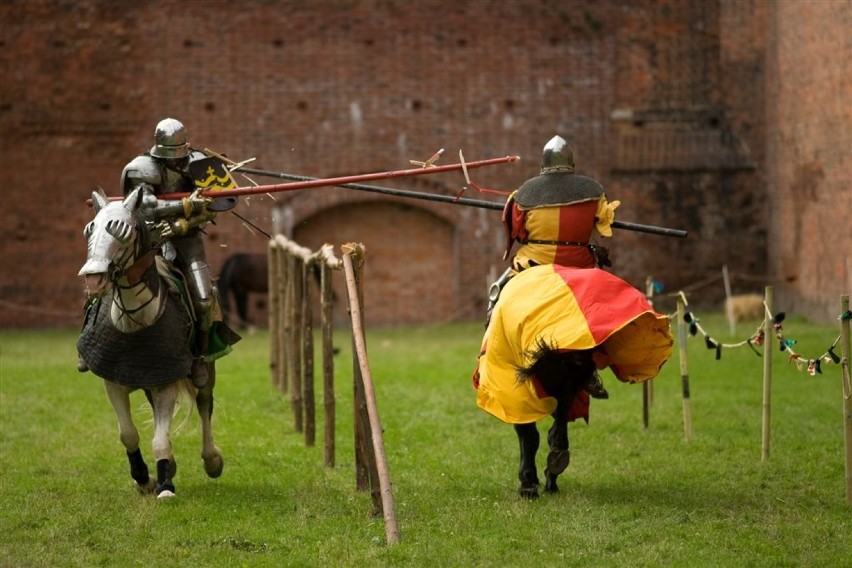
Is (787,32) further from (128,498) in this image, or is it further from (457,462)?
(128,498)

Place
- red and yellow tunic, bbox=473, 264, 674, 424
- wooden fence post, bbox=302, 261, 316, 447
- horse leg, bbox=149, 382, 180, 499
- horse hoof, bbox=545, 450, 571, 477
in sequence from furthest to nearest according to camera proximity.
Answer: wooden fence post, bbox=302, 261, 316, 447, horse leg, bbox=149, 382, 180, 499, horse hoof, bbox=545, 450, 571, 477, red and yellow tunic, bbox=473, 264, 674, 424

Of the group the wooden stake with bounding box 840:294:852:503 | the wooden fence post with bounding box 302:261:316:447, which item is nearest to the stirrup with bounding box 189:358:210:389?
the wooden fence post with bounding box 302:261:316:447

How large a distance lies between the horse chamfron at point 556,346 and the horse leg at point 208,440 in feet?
5.71

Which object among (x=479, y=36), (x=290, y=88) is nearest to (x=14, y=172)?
(x=290, y=88)

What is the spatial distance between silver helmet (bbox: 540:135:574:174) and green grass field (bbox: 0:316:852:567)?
190cm

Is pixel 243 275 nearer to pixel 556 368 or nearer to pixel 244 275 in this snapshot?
pixel 244 275

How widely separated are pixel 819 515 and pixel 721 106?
50.4 feet

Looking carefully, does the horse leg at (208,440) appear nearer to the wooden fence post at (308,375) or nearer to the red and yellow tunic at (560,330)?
the wooden fence post at (308,375)

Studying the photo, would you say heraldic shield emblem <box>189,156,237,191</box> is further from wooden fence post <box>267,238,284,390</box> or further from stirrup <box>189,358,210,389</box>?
wooden fence post <box>267,238,284,390</box>

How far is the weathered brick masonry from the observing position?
72.5 ft

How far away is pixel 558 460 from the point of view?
8.37 m

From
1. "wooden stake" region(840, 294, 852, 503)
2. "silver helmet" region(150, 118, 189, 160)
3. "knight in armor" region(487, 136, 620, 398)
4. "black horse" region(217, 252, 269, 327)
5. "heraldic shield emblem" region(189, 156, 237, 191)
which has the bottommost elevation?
"black horse" region(217, 252, 269, 327)

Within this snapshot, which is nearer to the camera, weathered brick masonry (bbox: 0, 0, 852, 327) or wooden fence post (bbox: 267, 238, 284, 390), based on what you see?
wooden fence post (bbox: 267, 238, 284, 390)

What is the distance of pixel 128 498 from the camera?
858cm
